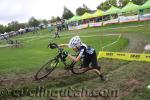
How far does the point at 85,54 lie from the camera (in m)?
13.1

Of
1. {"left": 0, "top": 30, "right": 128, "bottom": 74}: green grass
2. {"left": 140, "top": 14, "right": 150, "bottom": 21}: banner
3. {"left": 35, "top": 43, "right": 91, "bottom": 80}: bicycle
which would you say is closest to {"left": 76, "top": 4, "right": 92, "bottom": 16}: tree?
{"left": 140, "top": 14, "right": 150, "bottom": 21}: banner

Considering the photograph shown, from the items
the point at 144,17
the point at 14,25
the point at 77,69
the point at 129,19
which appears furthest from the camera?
the point at 14,25

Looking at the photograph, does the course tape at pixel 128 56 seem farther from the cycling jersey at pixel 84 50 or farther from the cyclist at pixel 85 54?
the cycling jersey at pixel 84 50

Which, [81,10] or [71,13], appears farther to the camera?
[71,13]

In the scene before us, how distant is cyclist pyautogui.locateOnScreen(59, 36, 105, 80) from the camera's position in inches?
498

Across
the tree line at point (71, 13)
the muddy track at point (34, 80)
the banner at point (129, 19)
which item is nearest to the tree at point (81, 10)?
the tree line at point (71, 13)

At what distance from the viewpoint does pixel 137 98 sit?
10.1m

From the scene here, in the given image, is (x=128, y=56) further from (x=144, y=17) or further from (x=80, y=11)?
(x=80, y=11)

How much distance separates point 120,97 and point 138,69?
4.55 meters

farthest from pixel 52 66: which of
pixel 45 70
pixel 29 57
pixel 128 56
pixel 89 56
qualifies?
pixel 29 57

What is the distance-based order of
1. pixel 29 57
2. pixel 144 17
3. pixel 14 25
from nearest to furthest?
pixel 29 57
pixel 144 17
pixel 14 25

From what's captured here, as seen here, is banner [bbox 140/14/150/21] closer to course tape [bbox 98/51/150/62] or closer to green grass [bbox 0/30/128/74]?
green grass [bbox 0/30/128/74]

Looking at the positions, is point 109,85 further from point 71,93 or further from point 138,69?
point 138,69

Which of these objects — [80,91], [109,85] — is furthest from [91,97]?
[109,85]
